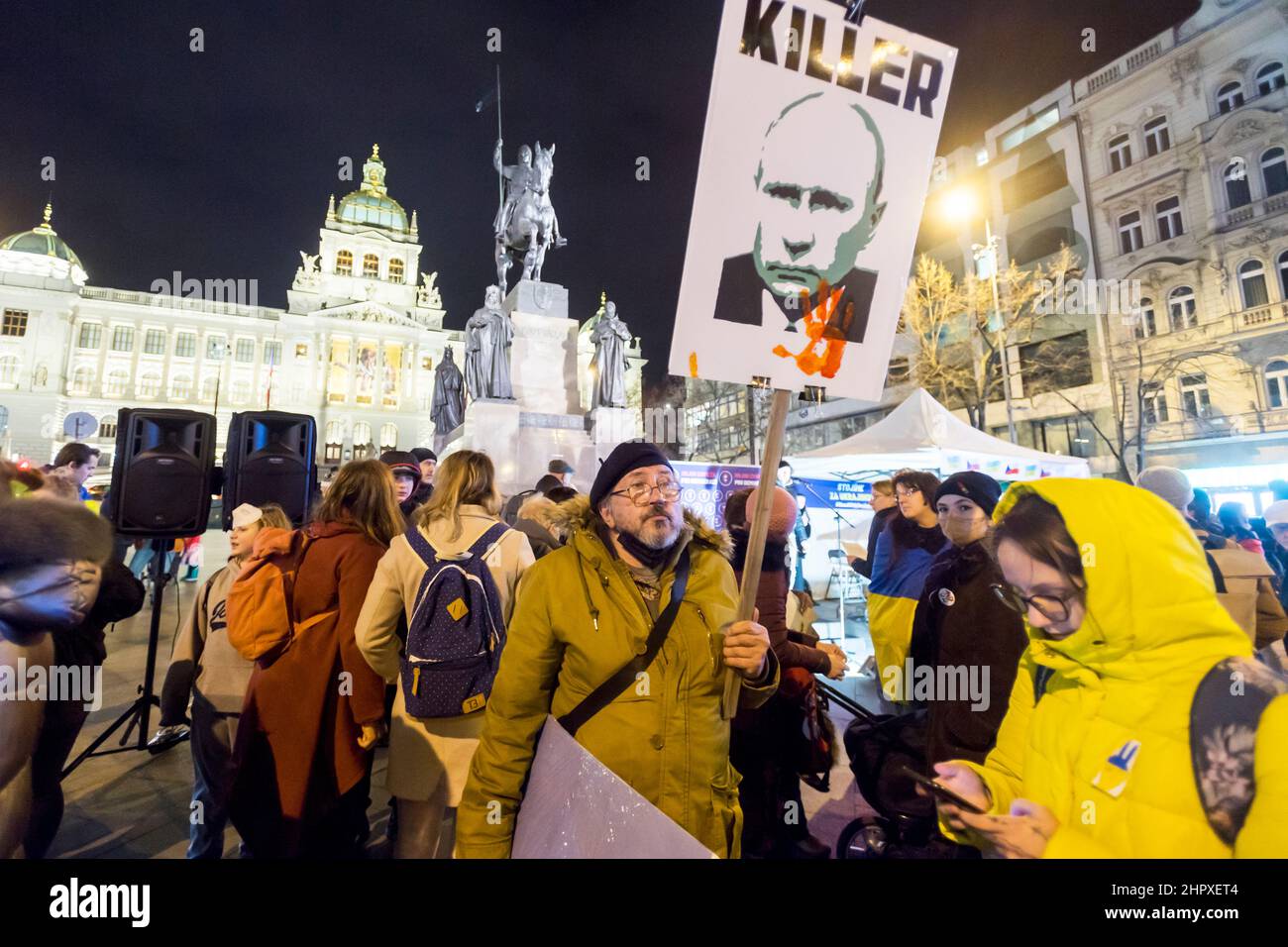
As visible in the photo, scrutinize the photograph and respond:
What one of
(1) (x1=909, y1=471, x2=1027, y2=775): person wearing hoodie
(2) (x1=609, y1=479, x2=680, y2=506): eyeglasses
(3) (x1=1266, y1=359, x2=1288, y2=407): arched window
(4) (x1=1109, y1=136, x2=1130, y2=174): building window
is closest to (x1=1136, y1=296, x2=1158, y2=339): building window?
(3) (x1=1266, y1=359, x2=1288, y2=407): arched window

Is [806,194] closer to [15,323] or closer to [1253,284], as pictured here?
[1253,284]

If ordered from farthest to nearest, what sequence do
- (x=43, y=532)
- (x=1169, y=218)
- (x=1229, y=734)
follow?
(x=1169, y=218), (x=43, y=532), (x=1229, y=734)

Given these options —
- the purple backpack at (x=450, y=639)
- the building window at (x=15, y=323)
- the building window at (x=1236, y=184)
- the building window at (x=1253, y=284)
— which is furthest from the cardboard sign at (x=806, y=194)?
the building window at (x=15, y=323)

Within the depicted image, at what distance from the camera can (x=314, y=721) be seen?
2.46 meters

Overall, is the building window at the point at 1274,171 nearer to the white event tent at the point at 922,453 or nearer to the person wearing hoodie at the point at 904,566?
the white event tent at the point at 922,453

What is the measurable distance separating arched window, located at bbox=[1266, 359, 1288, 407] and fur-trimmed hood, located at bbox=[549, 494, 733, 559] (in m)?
27.0

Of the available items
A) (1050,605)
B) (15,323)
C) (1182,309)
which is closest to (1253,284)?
(1182,309)

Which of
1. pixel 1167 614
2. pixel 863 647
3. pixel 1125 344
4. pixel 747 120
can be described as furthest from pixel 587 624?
pixel 1125 344

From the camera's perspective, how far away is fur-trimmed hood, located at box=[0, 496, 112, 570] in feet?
5.77

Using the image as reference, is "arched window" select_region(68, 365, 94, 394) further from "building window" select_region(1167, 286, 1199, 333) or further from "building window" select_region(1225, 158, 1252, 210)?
"building window" select_region(1225, 158, 1252, 210)

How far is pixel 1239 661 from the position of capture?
3.74ft

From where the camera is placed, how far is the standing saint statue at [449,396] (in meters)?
14.1

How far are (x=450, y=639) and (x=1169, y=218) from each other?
3151 centimetres

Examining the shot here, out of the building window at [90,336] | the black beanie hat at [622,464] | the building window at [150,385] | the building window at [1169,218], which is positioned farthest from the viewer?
the building window at [150,385]
